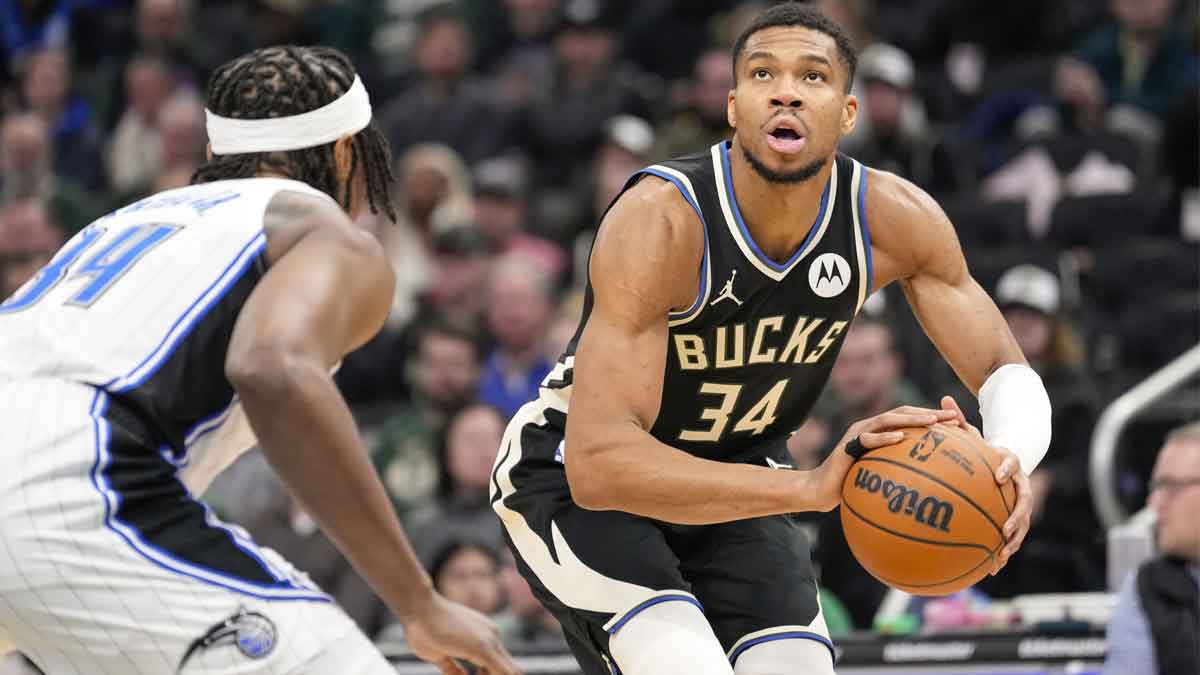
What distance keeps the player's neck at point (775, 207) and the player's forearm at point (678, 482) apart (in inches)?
25.0

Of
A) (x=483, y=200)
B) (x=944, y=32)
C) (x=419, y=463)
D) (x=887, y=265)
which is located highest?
(x=887, y=265)

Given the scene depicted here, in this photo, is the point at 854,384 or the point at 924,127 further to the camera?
the point at 924,127

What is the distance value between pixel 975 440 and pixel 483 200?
679cm

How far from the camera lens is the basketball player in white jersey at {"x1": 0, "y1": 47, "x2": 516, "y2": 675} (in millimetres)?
3244

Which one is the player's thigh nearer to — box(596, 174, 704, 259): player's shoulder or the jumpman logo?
the jumpman logo

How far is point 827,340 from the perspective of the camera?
442 cm

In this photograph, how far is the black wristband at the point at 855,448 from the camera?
152 inches

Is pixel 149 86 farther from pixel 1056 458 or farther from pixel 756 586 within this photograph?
pixel 756 586

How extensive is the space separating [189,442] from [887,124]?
6962mm

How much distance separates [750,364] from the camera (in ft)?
14.3

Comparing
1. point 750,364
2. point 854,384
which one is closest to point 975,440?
point 750,364

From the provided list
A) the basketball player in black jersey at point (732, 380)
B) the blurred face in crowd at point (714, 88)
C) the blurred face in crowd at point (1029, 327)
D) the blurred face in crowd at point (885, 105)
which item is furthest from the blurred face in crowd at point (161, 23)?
the basketball player in black jersey at point (732, 380)

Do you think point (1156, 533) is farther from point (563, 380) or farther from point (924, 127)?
point (924, 127)

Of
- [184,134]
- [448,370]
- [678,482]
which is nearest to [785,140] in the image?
[678,482]
